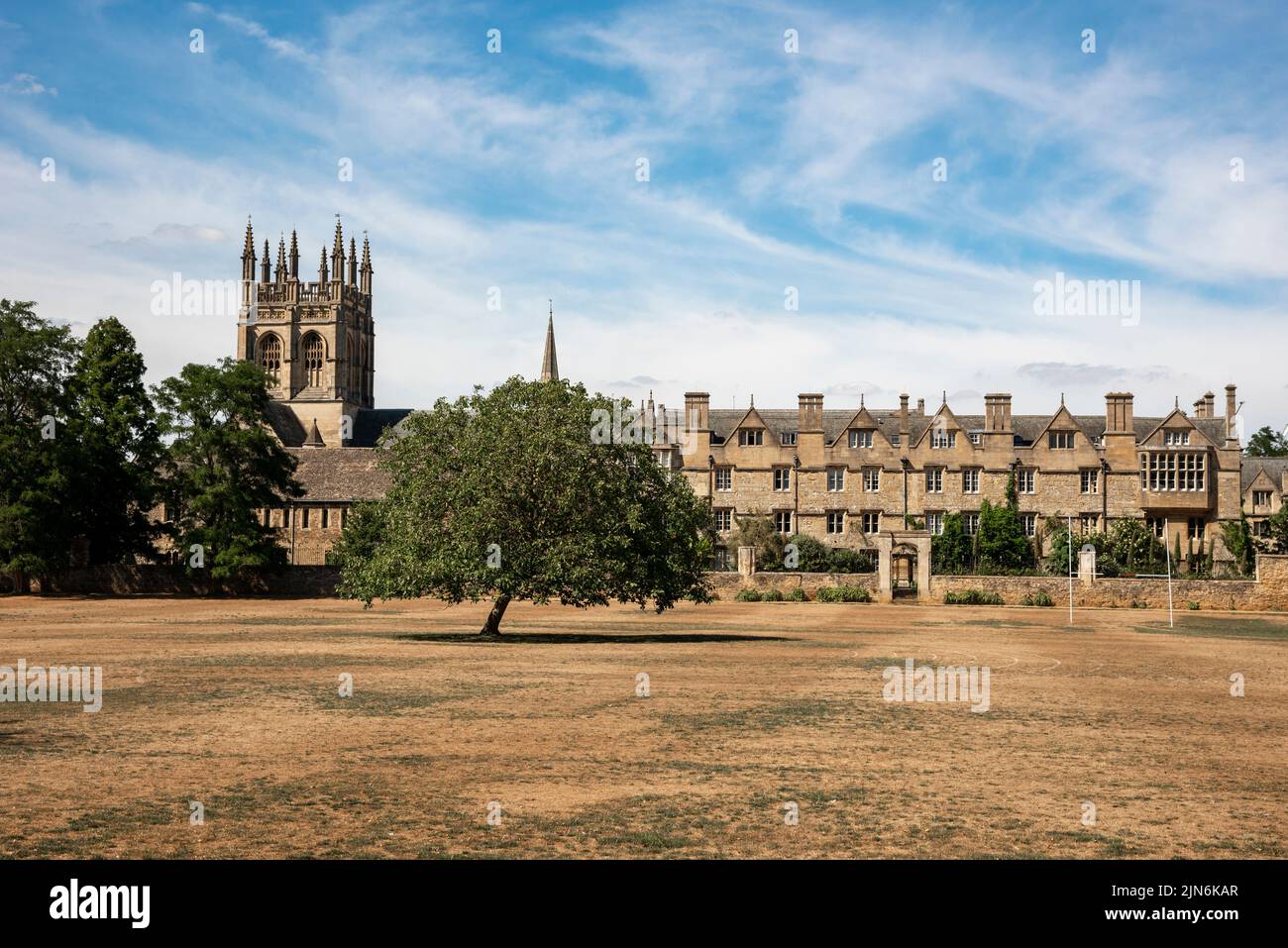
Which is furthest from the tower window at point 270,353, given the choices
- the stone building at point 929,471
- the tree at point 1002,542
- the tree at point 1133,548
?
the tree at point 1133,548

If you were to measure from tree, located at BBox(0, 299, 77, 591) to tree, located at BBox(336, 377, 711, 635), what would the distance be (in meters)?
32.4

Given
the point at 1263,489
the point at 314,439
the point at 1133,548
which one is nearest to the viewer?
the point at 1133,548

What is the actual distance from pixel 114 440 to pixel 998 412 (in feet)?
180

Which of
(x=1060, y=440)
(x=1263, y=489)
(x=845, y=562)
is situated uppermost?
(x=1060, y=440)

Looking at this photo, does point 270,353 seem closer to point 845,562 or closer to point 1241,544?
point 845,562

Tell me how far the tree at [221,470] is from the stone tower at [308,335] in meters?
60.7

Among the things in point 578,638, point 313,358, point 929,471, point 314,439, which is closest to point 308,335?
point 313,358

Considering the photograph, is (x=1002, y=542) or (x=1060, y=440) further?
(x=1060, y=440)

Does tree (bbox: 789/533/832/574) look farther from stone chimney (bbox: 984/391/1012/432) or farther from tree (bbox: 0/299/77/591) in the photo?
tree (bbox: 0/299/77/591)

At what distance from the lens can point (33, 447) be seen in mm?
62781

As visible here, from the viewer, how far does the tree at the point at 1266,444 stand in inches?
5655

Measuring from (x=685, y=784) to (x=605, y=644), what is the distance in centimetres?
2061

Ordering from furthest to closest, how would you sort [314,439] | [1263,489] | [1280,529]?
1. [314,439]
2. [1263,489]
3. [1280,529]
